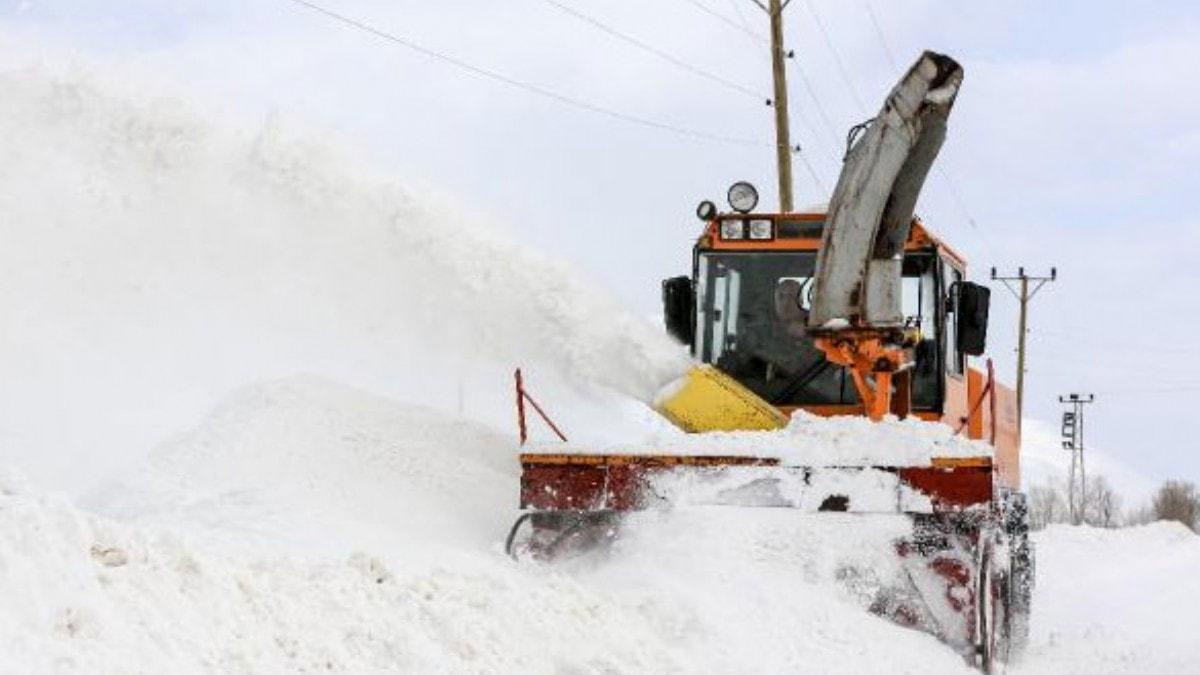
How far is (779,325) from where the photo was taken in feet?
31.7

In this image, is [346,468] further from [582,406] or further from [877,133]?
[877,133]

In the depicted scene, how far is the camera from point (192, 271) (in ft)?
40.1

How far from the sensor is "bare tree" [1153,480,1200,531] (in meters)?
80.3

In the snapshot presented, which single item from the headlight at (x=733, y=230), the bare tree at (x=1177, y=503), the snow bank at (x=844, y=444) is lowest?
the bare tree at (x=1177, y=503)

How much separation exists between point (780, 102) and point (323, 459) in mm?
16713

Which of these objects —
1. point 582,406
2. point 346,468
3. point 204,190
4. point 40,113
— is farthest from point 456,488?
point 40,113

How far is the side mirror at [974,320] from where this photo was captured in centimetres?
941

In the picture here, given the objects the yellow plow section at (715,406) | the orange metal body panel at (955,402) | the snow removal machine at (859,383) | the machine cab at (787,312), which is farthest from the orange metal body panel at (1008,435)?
the yellow plow section at (715,406)

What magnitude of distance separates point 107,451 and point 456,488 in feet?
12.0

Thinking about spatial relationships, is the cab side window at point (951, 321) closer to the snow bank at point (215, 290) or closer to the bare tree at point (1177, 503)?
the snow bank at point (215, 290)

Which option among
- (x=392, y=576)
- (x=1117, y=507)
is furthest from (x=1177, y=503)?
(x=392, y=576)

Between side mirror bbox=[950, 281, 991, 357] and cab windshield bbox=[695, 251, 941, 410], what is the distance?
0.18m

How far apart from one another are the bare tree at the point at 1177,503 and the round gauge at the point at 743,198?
73.9 metres

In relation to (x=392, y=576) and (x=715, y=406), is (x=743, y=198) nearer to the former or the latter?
(x=715, y=406)
